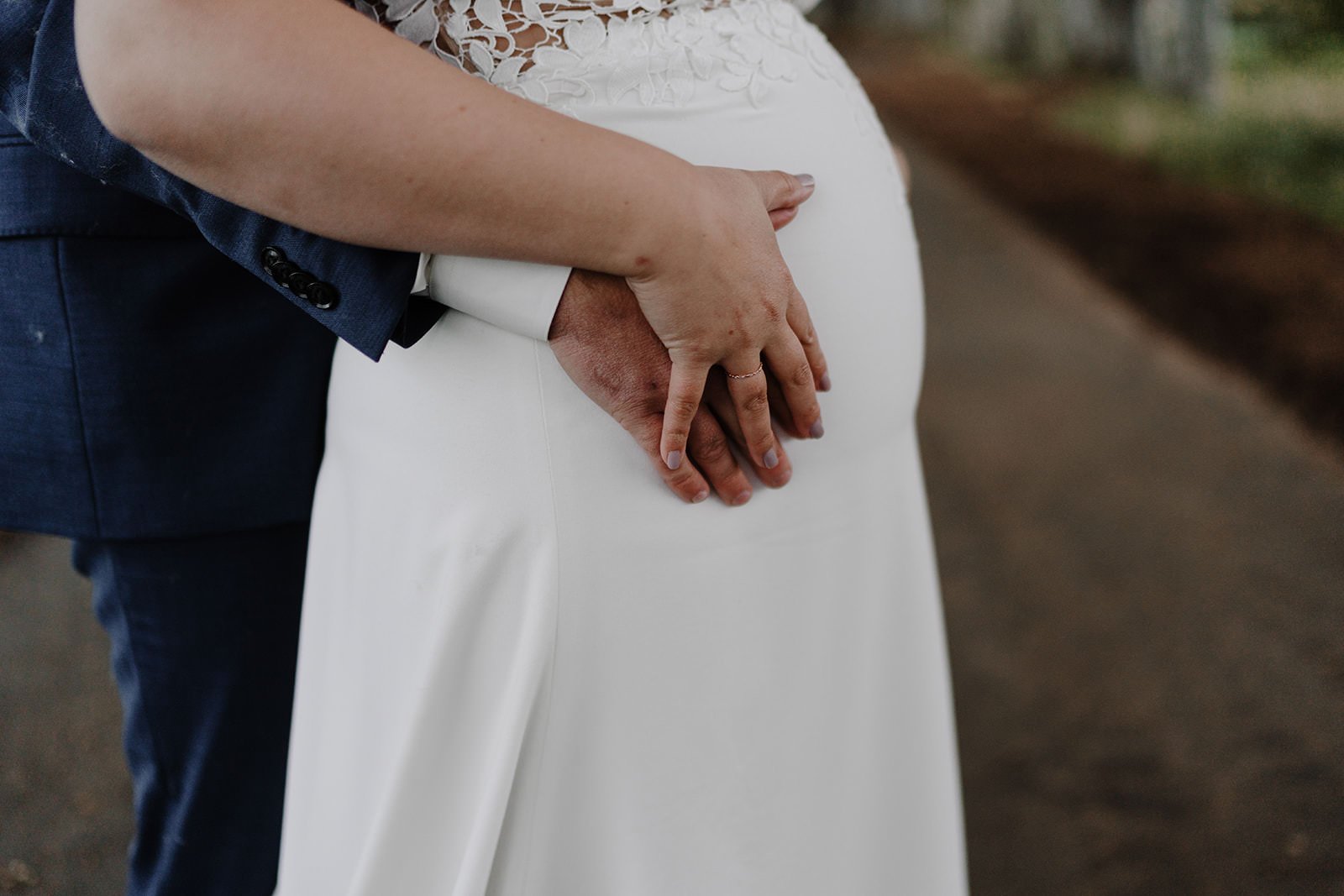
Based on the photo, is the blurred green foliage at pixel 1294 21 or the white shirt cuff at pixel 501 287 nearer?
the white shirt cuff at pixel 501 287

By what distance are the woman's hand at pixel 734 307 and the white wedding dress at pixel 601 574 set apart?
56mm

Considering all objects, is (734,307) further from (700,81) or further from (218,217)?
(218,217)

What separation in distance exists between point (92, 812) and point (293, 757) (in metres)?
1.64

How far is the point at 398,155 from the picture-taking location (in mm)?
688

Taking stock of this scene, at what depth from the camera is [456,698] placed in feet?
2.92

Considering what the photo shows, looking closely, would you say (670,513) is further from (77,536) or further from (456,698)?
(77,536)

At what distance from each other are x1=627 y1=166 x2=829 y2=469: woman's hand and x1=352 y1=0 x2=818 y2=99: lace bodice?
0.15 meters

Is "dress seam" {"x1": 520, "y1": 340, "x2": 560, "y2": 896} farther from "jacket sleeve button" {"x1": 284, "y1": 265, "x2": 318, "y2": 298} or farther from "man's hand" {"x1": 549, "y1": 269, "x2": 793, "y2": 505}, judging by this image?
"jacket sleeve button" {"x1": 284, "y1": 265, "x2": 318, "y2": 298}

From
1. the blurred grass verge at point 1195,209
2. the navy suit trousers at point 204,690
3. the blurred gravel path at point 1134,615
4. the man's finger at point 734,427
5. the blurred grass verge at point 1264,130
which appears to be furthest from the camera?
the blurred grass verge at point 1264,130

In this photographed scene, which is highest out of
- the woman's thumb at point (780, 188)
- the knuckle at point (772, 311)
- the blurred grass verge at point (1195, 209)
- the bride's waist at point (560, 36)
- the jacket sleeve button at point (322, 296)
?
the bride's waist at point (560, 36)

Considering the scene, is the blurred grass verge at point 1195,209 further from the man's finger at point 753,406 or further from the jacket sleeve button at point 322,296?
the jacket sleeve button at point 322,296

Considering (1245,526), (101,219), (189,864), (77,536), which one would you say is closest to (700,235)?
(101,219)

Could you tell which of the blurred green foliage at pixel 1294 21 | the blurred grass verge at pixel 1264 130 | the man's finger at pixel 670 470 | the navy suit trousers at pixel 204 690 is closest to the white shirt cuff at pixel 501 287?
the man's finger at pixel 670 470

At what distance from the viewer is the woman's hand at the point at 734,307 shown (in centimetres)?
77
